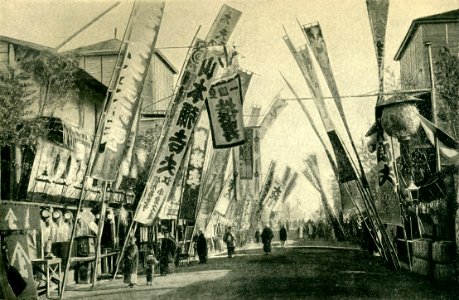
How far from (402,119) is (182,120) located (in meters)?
5.47

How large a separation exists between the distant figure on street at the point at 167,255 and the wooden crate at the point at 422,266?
7.74m

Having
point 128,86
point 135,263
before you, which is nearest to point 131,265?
point 135,263

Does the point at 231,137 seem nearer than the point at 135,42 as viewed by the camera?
No

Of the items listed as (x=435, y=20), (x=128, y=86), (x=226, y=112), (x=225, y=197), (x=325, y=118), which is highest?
(x=435, y=20)

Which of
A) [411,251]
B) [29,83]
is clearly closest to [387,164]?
[411,251]

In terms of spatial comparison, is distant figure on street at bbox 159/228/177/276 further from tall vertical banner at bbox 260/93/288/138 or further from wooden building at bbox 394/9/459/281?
wooden building at bbox 394/9/459/281

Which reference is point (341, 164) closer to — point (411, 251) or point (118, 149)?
point (411, 251)

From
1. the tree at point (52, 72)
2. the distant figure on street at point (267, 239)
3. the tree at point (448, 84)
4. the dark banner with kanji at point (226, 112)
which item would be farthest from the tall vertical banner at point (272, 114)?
the distant figure on street at point (267, 239)

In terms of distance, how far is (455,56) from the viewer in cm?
1695

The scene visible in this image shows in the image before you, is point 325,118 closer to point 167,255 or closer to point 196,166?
point 196,166

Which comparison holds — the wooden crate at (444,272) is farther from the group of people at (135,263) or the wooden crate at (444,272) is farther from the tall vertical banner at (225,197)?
the tall vertical banner at (225,197)

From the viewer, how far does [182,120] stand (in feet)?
47.3

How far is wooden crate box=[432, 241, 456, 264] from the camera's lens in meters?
12.6

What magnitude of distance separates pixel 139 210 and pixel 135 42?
4.41 metres
